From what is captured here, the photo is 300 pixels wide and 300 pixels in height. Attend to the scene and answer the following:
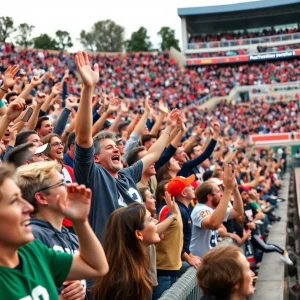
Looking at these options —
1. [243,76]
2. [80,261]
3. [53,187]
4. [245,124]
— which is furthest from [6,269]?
[243,76]

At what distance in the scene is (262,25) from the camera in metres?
55.6

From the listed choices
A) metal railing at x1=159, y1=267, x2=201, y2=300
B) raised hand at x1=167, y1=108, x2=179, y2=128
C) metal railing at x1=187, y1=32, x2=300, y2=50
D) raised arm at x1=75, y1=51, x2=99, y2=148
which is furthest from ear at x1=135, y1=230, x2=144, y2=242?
metal railing at x1=187, y1=32, x2=300, y2=50

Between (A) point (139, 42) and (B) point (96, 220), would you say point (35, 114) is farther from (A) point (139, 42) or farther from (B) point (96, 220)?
(A) point (139, 42)

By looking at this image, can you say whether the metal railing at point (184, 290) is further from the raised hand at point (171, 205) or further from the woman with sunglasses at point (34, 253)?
the woman with sunglasses at point (34, 253)

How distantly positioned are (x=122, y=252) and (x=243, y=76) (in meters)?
45.1

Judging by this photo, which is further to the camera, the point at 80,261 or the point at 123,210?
the point at 123,210

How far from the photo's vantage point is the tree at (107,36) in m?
74.9

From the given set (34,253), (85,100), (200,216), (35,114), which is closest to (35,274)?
(34,253)

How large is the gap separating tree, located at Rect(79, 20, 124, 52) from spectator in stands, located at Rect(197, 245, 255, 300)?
73.1 m

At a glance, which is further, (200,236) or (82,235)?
(200,236)

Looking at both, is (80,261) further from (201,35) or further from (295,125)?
(201,35)

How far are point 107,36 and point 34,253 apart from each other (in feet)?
243

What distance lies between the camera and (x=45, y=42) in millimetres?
69000

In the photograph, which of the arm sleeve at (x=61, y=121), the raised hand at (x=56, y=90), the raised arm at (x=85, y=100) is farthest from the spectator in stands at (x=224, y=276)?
the raised hand at (x=56, y=90)
